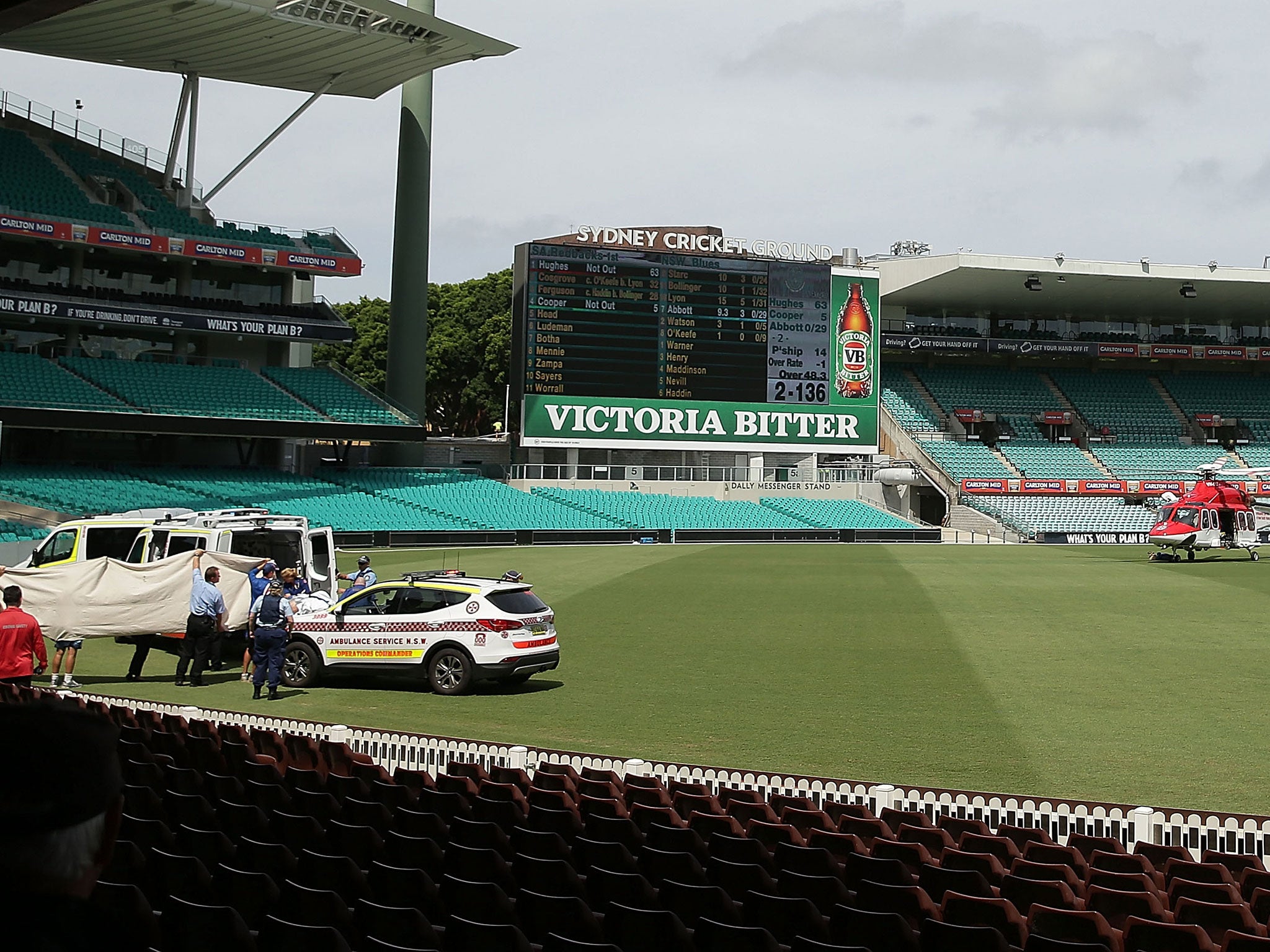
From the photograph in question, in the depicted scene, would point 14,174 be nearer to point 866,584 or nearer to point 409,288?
point 409,288

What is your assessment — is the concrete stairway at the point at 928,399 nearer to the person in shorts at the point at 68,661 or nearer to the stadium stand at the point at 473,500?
the stadium stand at the point at 473,500

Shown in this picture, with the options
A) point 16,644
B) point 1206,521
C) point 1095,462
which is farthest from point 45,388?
point 1095,462

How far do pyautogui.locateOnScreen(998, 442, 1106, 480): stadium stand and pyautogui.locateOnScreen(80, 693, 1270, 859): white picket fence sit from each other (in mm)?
62684

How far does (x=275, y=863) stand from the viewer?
19.9ft

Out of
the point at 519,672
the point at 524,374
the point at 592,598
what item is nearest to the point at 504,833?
the point at 519,672

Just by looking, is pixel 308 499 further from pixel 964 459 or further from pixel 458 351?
pixel 964 459

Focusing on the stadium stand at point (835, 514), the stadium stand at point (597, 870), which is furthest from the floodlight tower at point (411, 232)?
the stadium stand at point (597, 870)

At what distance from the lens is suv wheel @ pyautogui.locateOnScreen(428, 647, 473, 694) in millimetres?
16703

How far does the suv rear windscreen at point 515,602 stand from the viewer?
16.7 meters

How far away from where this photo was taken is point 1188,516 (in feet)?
144

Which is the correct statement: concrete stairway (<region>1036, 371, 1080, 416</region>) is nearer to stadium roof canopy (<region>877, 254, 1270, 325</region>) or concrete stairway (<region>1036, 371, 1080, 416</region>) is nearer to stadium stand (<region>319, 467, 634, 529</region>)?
stadium roof canopy (<region>877, 254, 1270, 325</region>)

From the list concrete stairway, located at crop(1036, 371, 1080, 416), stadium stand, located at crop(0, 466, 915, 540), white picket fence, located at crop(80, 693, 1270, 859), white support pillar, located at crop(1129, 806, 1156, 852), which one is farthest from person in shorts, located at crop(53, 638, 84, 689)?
concrete stairway, located at crop(1036, 371, 1080, 416)

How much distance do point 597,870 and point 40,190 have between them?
181ft

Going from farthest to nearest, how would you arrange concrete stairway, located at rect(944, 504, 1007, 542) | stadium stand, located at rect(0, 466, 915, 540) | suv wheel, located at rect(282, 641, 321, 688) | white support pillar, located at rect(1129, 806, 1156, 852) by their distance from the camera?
1. concrete stairway, located at rect(944, 504, 1007, 542)
2. stadium stand, located at rect(0, 466, 915, 540)
3. suv wheel, located at rect(282, 641, 321, 688)
4. white support pillar, located at rect(1129, 806, 1156, 852)
